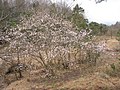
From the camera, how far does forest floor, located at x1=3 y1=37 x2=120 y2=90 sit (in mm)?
13547

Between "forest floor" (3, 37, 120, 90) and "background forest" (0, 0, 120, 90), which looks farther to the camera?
"background forest" (0, 0, 120, 90)

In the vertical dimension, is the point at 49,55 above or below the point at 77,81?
above

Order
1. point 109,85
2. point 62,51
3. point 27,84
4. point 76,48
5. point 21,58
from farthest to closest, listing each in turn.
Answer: point 21,58
point 76,48
point 62,51
point 27,84
point 109,85

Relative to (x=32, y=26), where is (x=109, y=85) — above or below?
below

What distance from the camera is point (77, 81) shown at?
14164mm

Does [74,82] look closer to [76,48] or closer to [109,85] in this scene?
[109,85]

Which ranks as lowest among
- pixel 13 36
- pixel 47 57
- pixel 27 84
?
pixel 27 84

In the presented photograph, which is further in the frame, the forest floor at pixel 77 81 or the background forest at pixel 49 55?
the background forest at pixel 49 55

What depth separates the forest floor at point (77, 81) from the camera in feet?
44.4

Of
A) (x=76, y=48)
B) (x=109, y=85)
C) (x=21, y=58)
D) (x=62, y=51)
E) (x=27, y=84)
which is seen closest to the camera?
(x=109, y=85)

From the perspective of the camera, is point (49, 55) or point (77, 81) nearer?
point (77, 81)

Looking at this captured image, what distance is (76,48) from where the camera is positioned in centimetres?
1802

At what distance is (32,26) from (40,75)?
107 inches

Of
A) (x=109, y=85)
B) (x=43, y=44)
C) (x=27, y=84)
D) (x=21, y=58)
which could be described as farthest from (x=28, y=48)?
(x=109, y=85)
